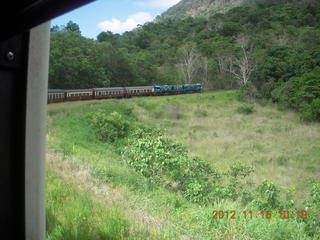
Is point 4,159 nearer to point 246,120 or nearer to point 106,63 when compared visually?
point 246,120

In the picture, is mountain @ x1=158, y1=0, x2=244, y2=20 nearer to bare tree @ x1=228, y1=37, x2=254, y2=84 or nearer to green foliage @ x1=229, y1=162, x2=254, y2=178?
bare tree @ x1=228, y1=37, x2=254, y2=84

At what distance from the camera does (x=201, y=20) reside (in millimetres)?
26047

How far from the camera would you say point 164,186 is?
5.21m

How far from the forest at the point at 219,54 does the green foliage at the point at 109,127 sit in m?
4.52

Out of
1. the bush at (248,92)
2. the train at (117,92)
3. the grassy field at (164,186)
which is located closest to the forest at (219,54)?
the bush at (248,92)

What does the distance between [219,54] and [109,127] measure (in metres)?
15.0

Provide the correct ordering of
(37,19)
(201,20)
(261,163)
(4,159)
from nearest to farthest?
(37,19), (4,159), (261,163), (201,20)

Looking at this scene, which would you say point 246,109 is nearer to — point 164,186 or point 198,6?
point 198,6

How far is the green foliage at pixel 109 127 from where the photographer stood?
1089 cm

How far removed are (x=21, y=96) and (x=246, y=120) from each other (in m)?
16.1

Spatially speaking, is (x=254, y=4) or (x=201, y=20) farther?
(x=201, y=20)

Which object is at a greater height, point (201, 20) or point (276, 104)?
point (201, 20)

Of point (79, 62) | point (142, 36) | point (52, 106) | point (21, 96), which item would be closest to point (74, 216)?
point (21, 96)

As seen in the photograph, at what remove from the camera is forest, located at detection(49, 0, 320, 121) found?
15531 mm
